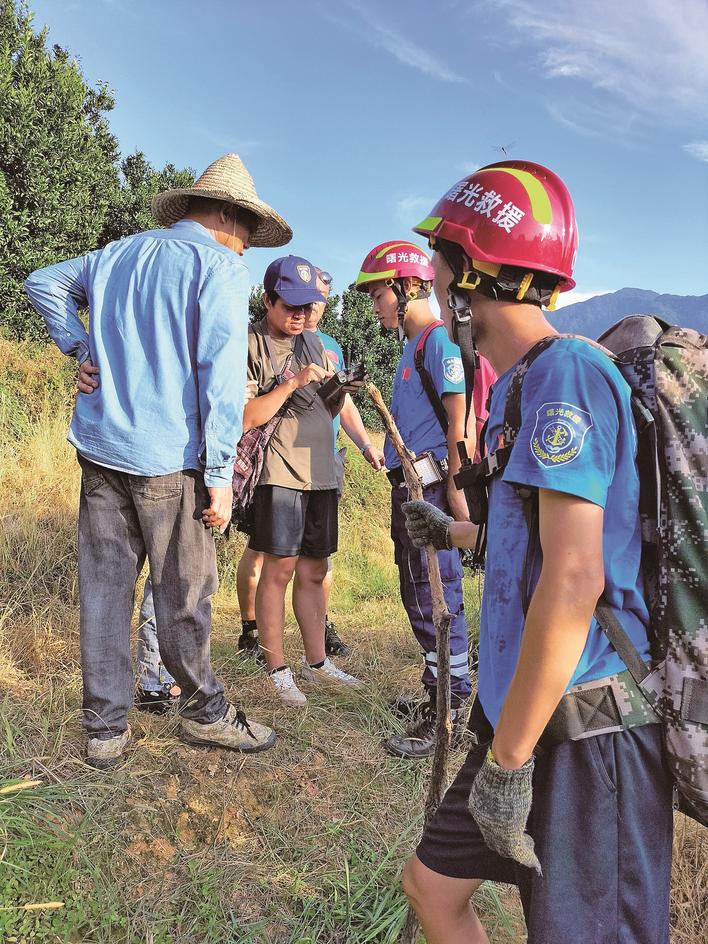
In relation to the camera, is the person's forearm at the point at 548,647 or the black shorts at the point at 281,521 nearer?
the person's forearm at the point at 548,647

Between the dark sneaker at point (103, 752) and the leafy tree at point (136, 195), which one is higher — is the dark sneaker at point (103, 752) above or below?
below

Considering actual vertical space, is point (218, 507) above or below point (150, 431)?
below

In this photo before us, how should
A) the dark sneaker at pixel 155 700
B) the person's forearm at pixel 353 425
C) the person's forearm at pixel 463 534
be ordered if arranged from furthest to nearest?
the person's forearm at pixel 353 425, the dark sneaker at pixel 155 700, the person's forearm at pixel 463 534

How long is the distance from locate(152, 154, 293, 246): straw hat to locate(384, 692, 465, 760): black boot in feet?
7.44

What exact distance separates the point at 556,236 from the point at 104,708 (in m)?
2.20

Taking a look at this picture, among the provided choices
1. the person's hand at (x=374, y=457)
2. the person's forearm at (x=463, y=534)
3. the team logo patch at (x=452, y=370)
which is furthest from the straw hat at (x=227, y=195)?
the person's forearm at (x=463, y=534)

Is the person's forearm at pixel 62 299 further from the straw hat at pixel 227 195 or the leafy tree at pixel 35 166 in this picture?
the leafy tree at pixel 35 166

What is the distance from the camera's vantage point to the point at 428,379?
310 centimetres

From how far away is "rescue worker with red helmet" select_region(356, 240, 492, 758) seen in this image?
3057 millimetres

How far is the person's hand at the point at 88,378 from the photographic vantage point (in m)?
2.41

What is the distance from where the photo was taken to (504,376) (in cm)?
137

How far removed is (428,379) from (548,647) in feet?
6.96

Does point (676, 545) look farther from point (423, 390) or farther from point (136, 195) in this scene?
point (136, 195)

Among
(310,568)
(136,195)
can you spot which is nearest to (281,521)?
(310,568)
